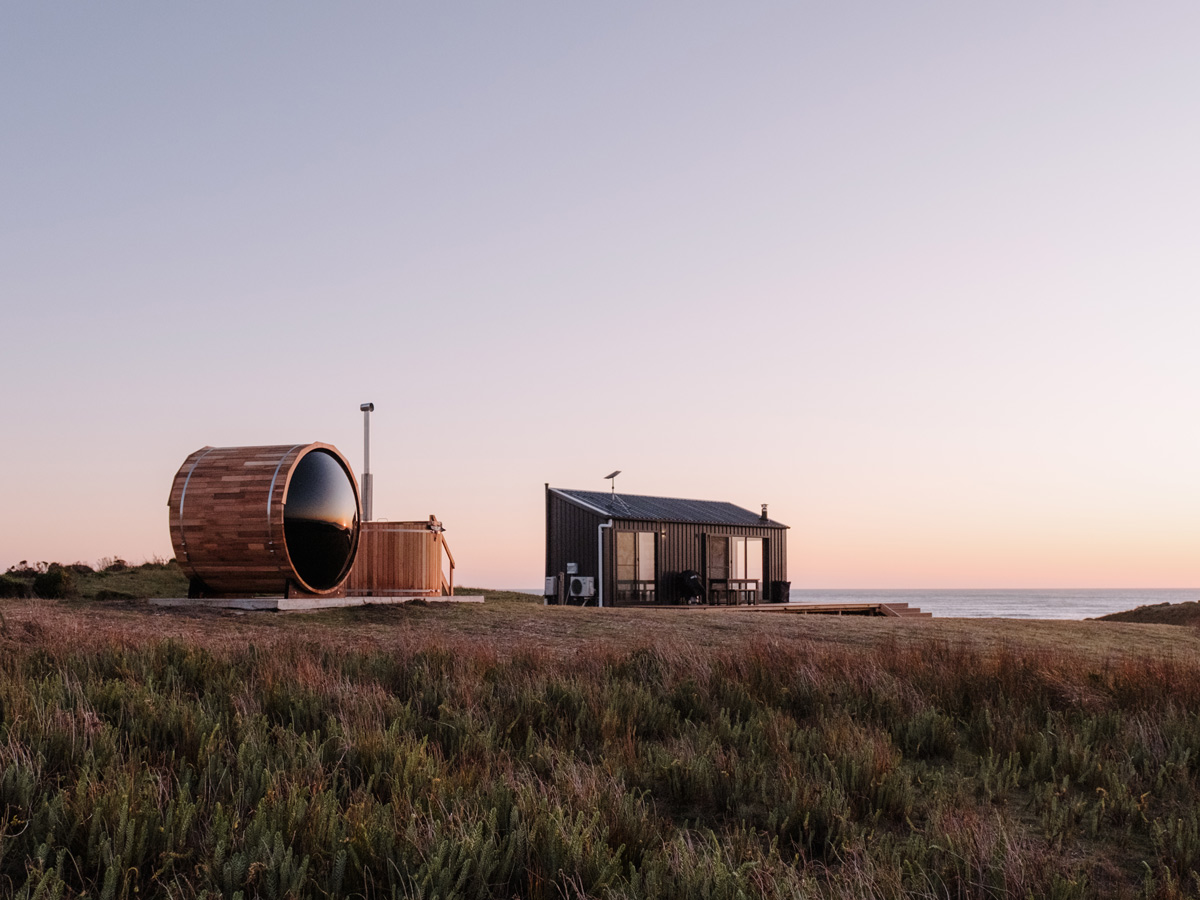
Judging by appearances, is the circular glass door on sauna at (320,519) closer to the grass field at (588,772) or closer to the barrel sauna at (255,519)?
the barrel sauna at (255,519)

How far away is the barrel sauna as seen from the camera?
14.7 meters

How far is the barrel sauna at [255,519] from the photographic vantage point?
14.7 meters

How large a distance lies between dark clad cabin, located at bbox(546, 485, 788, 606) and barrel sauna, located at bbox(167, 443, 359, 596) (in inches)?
450

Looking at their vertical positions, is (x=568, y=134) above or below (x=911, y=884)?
above

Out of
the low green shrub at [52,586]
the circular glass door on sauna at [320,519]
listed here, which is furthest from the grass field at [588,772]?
the low green shrub at [52,586]

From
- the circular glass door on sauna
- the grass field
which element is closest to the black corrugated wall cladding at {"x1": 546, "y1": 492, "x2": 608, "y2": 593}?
the circular glass door on sauna

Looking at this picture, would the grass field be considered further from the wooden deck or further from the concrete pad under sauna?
the wooden deck

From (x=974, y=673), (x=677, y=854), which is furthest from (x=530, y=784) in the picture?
(x=974, y=673)

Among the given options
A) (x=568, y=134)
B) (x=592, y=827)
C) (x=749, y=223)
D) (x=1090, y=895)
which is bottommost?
(x=1090, y=895)

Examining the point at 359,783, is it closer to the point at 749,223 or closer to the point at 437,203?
the point at 437,203

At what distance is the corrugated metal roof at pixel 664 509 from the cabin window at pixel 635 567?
0.74 meters

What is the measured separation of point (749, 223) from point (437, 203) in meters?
6.43

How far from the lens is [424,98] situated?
16.6 metres

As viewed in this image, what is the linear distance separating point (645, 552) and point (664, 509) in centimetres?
210
